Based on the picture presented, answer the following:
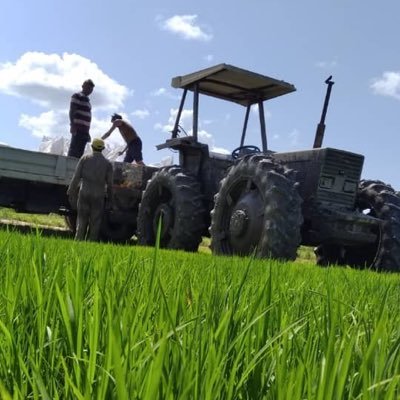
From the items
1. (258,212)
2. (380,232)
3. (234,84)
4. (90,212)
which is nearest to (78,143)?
(90,212)

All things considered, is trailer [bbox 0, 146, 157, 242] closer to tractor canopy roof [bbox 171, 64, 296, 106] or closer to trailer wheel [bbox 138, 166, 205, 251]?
trailer wheel [bbox 138, 166, 205, 251]

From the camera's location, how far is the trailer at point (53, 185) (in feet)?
28.8

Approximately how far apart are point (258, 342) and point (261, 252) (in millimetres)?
4397

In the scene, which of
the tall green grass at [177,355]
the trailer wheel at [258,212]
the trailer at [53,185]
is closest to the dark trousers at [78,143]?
the trailer at [53,185]

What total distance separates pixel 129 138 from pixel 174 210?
134 inches

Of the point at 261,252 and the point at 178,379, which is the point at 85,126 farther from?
the point at 178,379

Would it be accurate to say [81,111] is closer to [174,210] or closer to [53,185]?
[53,185]

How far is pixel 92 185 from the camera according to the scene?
7.34m

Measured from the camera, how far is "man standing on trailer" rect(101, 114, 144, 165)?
32.7 feet

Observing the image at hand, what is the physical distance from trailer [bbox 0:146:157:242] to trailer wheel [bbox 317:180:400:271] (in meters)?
3.29

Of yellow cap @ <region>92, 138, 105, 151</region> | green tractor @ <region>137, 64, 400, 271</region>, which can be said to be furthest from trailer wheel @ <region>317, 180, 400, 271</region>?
yellow cap @ <region>92, 138, 105, 151</region>

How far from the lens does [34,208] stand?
9.41 metres

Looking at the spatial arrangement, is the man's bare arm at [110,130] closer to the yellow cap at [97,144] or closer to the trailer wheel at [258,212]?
the yellow cap at [97,144]

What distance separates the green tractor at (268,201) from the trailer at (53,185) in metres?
1.19
